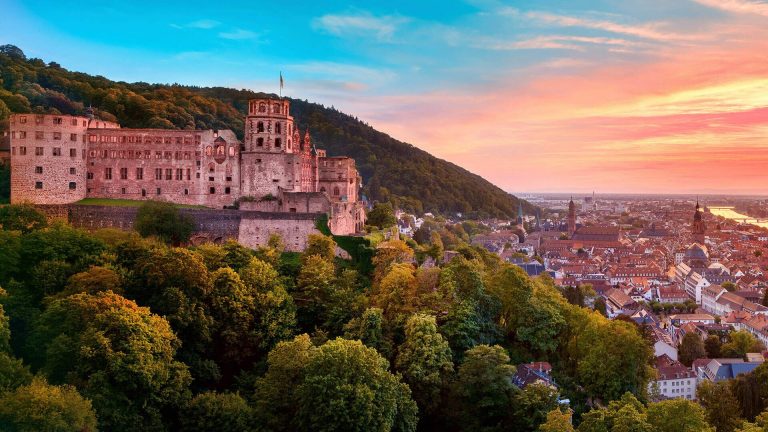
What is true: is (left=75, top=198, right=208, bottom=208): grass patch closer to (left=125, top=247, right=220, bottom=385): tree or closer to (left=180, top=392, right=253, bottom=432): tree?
(left=125, top=247, right=220, bottom=385): tree

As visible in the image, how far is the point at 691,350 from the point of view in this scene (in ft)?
215

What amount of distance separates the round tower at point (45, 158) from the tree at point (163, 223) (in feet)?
24.5

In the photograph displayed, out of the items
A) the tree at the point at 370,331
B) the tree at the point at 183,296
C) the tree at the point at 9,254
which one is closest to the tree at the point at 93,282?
the tree at the point at 183,296

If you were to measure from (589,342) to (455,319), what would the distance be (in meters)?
8.22

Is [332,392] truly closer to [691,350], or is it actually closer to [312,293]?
[312,293]

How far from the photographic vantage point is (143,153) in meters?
51.8

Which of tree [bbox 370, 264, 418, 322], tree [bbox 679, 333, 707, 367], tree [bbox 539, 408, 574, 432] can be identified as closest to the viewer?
tree [bbox 539, 408, 574, 432]

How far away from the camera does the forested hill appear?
2682 inches

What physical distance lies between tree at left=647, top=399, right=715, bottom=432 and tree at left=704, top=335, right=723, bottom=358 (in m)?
38.7

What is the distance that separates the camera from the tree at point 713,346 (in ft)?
221

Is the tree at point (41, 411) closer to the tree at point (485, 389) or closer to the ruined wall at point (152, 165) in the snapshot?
the tree at point (485, 389)

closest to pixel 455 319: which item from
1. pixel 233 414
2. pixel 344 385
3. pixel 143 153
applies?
pixel 344 385

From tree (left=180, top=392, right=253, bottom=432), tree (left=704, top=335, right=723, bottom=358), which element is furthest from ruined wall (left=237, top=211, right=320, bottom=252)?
tree (left=704, top=335, right=723, bottom=358)

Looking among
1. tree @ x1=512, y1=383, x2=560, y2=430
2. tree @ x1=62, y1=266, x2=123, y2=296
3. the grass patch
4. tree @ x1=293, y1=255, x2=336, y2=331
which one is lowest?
tree @ x1=512, y1=383, x2=560, y2=430
